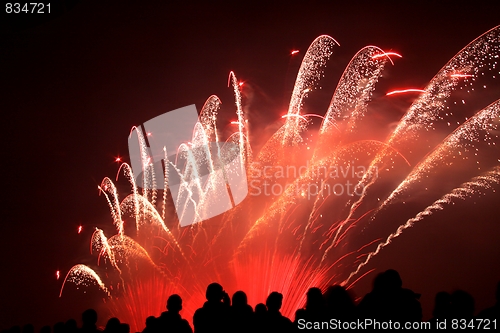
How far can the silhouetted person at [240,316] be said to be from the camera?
198 inches

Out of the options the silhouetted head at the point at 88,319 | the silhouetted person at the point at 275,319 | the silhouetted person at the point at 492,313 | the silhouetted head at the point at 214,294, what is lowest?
the silhouetted person at the point at 492,313

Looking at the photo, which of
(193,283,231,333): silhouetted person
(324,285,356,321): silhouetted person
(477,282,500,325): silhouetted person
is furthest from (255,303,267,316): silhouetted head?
(477,282,500,325): silhouetted person

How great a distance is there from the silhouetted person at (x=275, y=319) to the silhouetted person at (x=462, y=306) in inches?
71.9

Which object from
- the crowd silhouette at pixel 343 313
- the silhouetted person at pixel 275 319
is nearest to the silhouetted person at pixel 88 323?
the crowd silhouette at pixel 343 313

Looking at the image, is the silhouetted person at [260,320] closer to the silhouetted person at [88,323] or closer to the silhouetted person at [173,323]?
the silhouetted person at [173,323]

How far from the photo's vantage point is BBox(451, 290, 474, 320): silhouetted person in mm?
4633

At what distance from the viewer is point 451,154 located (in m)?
16.6

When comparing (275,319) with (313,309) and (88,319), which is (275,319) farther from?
(88,319)

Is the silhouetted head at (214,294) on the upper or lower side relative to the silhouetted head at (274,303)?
upper

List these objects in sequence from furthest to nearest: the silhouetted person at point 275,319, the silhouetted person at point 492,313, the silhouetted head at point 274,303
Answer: the silhouetted head at point 274,303, the silhouetted person at point 275,319, the silhouetted person at point 492,313

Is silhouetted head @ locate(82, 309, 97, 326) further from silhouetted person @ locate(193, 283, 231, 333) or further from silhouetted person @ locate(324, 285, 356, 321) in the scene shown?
silhouetted person @ locate(324, 285, 356, 321)

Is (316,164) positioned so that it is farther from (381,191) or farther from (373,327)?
(373,327)

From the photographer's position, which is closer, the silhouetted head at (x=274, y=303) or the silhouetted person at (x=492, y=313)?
the silhouetted person at (x=492, y=313)

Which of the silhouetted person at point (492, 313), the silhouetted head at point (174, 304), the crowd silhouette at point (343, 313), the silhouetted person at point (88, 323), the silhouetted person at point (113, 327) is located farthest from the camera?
the silhouetted person at point (88, 323)
